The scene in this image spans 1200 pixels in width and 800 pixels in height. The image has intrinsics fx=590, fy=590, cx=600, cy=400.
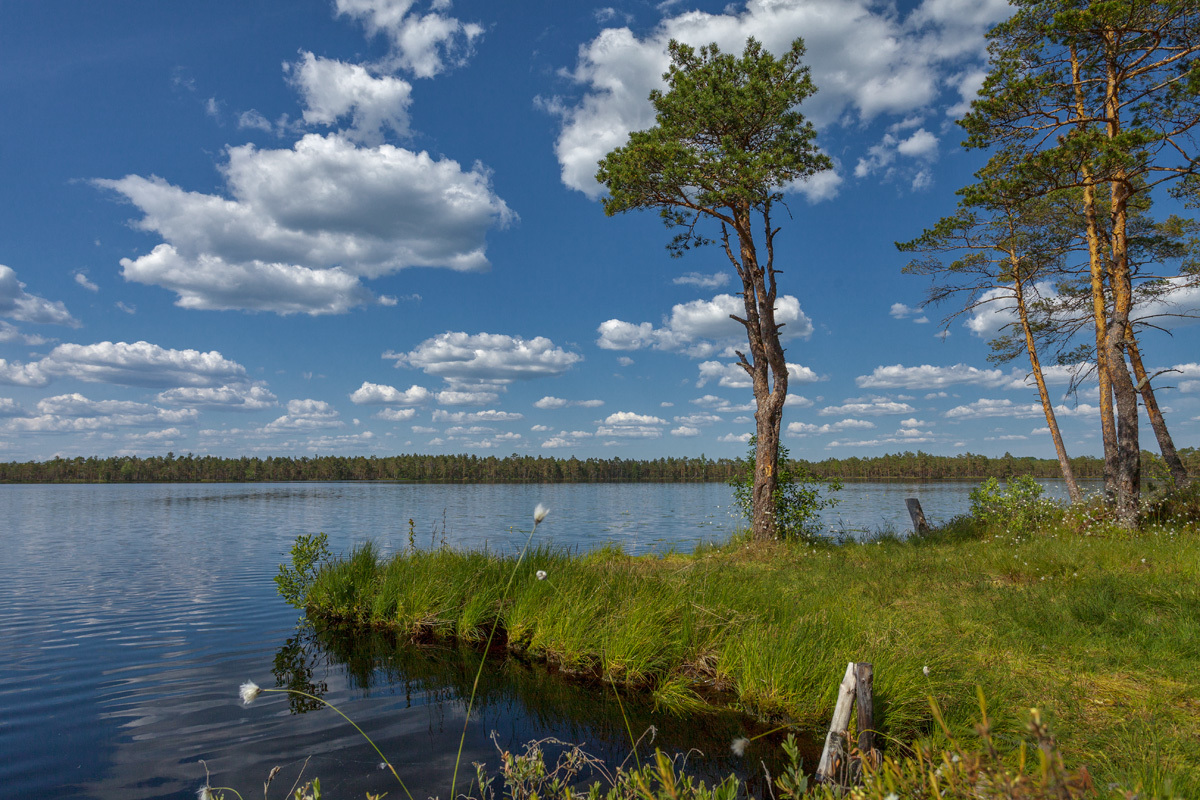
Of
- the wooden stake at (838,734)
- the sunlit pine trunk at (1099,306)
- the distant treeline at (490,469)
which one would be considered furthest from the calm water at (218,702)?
the distant treeline at (490,469)

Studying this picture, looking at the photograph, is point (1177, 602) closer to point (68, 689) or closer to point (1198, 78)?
point (1198, 78)

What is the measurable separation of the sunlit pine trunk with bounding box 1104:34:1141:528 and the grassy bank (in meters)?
1.26

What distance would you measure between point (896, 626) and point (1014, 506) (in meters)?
11.1

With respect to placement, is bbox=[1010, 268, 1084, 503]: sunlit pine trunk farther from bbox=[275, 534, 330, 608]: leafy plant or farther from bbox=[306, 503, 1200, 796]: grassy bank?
bbox=[275, 534, 330, 608]: leafy plant

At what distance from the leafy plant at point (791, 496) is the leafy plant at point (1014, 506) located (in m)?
4.39

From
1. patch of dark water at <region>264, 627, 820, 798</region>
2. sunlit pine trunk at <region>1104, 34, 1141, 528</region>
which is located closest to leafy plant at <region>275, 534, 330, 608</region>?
patch of dark water at <region>264, 627, 820, 798</region>

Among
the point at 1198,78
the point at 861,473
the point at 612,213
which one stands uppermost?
the point at 1198,78

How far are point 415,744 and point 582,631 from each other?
2931 mm

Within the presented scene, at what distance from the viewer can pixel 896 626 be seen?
28.2 ft

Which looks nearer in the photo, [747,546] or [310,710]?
[310,710]

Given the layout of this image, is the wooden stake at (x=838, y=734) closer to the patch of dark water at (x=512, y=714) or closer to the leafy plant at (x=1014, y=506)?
the patch of dark water at (x=512, y=714)

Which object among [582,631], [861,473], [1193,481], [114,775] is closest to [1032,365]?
[1193,481]

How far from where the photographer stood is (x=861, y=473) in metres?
144

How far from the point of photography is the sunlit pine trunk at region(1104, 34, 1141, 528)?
14344mm
